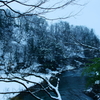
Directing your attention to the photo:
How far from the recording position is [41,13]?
5.09 ft

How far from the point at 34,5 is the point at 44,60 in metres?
23.4

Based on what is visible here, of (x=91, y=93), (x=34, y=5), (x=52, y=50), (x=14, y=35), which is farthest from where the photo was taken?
(x=14, y=35)

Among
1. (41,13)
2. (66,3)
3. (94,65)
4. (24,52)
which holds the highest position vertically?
(66,3)

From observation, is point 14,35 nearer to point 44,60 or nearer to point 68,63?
point 44,60

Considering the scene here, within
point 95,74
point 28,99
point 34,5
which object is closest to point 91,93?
point 28,99

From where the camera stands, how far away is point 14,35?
28.8 m

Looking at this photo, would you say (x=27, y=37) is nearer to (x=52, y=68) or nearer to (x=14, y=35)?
(x=14, y=35)

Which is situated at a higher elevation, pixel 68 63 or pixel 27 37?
pixel 27 37

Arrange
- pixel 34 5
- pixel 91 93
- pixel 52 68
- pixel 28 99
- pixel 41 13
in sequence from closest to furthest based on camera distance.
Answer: pixel 34 5 → pixel 41 13 → pixel 28 99 → pixel 91 93 → pixel 52 68

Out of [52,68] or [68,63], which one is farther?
[68,63]

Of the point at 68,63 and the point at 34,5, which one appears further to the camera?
the point at 68,63

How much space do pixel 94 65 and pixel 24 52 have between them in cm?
2429

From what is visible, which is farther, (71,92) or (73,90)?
(73,90)

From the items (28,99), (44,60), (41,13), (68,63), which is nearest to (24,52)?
(44,60)
